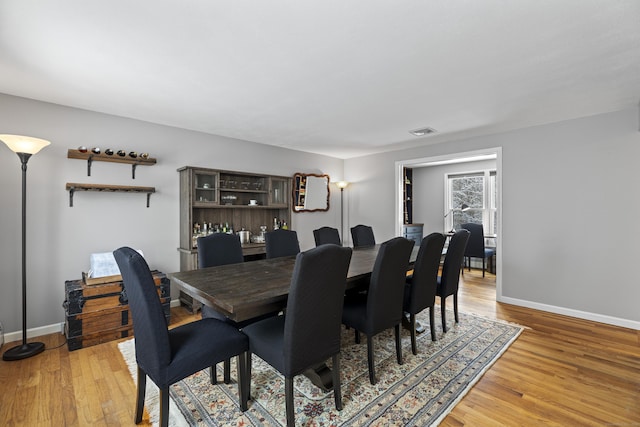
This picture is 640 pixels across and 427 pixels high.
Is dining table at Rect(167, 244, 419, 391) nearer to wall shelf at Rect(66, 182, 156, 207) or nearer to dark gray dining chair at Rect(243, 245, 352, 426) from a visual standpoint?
dark gray dining chair at Rect(243, 245, 352, 426)

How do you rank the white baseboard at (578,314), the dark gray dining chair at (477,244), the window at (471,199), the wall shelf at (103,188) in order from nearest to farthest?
the wall shelf at (103,188) < the white baseboard at (578,314) < the dark gray dining chair at (477,244) < the window at (471,199)

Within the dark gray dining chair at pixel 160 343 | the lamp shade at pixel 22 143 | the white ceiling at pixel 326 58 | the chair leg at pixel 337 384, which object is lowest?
the chair leg at pixel 337 384

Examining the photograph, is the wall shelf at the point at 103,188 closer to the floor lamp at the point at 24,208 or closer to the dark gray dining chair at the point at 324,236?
the floor lamp at the point at 24,208

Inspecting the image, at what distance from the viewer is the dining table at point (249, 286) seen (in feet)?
5.36

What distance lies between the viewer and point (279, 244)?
10.8ft

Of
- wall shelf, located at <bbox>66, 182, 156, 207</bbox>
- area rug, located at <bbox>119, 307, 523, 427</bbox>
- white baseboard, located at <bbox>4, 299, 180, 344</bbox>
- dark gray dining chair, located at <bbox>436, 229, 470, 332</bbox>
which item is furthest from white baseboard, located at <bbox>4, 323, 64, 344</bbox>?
dark gray dining chair, located at <bbox>436, 229, 470, 332</bbox>

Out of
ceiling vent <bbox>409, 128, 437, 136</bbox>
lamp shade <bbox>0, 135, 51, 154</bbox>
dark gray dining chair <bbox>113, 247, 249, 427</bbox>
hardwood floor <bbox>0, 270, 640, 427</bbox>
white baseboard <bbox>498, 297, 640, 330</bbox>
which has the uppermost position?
ceiling vent <bbox>409, 128, 437, 136</bbox>

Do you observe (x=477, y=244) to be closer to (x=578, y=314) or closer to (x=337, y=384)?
(x=578, y=314)

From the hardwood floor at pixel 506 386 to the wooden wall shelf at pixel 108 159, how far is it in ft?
6.03

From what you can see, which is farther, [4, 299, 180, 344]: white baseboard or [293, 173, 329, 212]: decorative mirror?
[293, 173, 329, 212]: decorative mirror

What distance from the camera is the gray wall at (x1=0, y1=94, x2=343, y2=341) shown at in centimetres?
286

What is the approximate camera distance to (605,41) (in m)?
1.89

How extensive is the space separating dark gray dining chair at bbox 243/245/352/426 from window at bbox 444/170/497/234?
212 inches

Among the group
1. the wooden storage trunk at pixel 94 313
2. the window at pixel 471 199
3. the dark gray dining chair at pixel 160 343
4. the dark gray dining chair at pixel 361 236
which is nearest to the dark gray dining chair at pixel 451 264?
the dark gray dining chair at pixel 361 236
